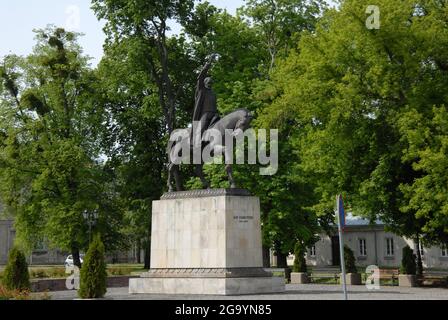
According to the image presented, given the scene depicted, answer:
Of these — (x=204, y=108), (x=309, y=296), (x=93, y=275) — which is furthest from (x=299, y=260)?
(x=93, y=275)

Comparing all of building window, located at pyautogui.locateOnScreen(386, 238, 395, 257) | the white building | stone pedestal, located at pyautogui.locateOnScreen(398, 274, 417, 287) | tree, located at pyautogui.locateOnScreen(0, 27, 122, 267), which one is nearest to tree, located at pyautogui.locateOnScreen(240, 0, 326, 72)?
tree, located at pyautogui.locateOnScreen(0, 27, 122, 267)

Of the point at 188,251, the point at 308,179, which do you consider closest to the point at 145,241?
the point at 308,179

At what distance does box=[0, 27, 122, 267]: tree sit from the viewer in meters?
45.8

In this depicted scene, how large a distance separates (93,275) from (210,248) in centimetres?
440

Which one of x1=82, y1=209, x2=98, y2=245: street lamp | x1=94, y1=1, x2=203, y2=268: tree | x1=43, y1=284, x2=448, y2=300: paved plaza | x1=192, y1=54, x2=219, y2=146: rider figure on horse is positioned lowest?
x1=43, y1=284, x2=448, y2=300: paved plaza

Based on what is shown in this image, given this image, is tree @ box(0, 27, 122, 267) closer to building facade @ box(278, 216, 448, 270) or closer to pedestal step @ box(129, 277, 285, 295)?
pedestal step @ box(129, 277, 285, 295)

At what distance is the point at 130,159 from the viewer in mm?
49281

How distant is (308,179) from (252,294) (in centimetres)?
1592

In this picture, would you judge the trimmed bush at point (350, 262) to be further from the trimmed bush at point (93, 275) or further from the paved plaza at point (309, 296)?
the trimmed bush at point (93, 275)

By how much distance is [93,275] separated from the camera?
823 inches

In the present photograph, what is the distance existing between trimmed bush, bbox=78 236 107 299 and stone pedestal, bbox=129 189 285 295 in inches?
127

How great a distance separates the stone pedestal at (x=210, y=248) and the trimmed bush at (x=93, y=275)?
324cm

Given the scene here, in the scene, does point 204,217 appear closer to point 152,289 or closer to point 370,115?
point 152,289

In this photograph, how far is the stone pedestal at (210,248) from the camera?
876 inches
